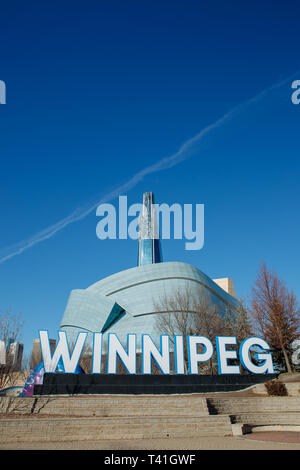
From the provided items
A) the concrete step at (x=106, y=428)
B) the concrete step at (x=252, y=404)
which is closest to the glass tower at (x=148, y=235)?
the concrete step at (x=252, y=404)

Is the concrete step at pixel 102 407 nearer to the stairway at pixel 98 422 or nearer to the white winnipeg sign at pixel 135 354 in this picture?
the stairway at pixel 98 422

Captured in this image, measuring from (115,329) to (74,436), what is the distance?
164 ft

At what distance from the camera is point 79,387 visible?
816 inches

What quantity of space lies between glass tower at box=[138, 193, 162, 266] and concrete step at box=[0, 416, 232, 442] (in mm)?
87574

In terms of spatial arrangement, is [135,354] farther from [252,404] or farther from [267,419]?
[267,419]

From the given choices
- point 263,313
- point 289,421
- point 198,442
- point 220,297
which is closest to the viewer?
point 198,442

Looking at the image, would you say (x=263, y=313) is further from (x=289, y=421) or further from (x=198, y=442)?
(x=198, y=442)

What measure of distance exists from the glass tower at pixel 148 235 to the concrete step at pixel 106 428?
87.6 m

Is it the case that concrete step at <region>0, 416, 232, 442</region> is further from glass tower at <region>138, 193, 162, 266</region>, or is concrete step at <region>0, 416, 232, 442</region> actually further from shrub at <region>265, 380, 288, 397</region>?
glass tower at <region>138, 193, 162, 266</region>

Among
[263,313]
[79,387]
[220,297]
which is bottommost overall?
[79,387]

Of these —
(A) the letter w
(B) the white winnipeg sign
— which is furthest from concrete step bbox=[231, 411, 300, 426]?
(A) the letter w

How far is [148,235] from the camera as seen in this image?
106 m

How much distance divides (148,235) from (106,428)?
9343 centimetres
